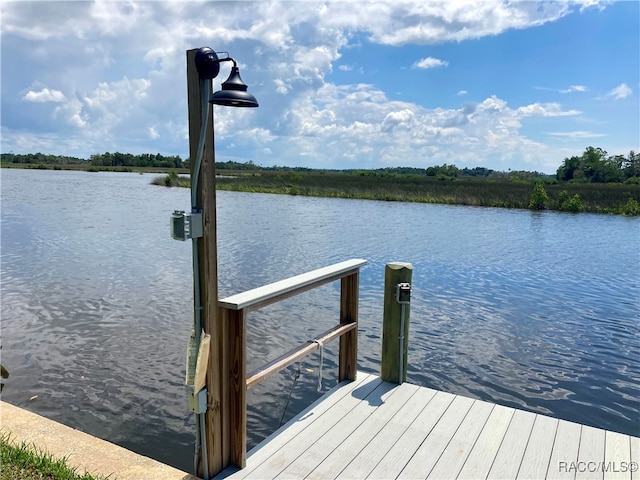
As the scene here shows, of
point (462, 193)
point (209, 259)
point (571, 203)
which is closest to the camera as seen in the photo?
point (209, 259)

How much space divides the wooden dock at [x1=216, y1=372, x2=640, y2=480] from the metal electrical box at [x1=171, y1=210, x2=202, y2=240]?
1.35 metres

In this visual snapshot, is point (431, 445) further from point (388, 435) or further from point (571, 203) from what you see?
point (571, 203)

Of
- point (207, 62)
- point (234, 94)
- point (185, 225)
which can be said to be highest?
point (207, 62)

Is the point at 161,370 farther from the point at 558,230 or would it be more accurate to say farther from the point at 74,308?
the point at 558,230

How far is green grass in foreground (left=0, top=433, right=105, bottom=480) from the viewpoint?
2.65 metres

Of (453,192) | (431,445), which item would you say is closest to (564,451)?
(431,445)

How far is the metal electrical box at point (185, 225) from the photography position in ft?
8.19

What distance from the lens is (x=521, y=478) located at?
2.88m

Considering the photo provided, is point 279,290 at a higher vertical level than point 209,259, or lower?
lower

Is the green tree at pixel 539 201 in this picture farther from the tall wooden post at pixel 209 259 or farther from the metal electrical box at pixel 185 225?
the metal electrical box at pixel 185 225

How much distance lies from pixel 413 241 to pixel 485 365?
9.75 m

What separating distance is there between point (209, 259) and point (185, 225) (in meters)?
0.25

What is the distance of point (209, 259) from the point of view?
269 centimetres

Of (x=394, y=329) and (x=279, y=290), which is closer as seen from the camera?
(x=279, y=290)
